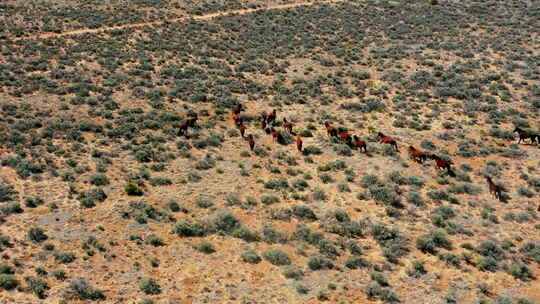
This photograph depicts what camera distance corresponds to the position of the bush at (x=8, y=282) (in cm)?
1728

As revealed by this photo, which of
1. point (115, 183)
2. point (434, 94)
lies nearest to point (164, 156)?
point (115, 183)

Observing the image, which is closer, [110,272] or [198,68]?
[110,272]

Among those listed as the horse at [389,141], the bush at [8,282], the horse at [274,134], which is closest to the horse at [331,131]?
the horse at [389,141]

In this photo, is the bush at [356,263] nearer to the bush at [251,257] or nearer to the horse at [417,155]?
the bush at [251,257]

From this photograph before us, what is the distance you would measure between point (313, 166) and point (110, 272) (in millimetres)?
13031

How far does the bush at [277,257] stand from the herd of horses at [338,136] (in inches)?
405

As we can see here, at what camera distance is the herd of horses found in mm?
28219

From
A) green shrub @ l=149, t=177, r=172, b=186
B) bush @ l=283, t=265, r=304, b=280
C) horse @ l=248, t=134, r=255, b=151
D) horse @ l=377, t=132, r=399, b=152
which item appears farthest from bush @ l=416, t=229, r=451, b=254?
green shrub @ l=149, t=177, r=172, b=186

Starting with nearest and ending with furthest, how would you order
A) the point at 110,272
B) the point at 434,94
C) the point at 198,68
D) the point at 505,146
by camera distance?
the point at 110,272, the point at 505,146, the point at 434,94, the point at 198,68

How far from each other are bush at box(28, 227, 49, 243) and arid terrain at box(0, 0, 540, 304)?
83mm

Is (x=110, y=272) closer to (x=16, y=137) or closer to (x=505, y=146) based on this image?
(x=16, y=137)

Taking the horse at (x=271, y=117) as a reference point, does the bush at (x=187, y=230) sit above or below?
below

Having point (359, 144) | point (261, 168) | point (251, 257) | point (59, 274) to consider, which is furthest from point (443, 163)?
point (59, 274)

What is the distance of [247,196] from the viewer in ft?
79.8
